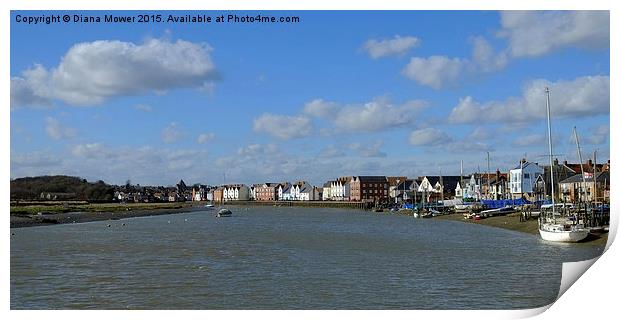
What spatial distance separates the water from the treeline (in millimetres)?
10798

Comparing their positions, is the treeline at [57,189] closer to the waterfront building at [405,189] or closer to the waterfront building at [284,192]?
the waterfront building at [405,189]

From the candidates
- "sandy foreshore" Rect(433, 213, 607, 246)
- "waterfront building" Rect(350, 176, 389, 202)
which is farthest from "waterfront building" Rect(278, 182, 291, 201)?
"sandy foreshore" Rect(433, 213, 607, 246)

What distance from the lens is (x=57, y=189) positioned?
3741 cm

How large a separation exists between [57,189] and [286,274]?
2747cm

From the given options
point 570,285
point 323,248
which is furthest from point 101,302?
point 323,248

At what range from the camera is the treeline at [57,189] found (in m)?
32.0

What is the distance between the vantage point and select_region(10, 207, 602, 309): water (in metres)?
11.1

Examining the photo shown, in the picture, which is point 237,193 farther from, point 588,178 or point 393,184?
point 588,178

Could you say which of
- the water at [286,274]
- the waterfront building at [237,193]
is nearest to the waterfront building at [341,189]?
the waterfront building at [237,193]

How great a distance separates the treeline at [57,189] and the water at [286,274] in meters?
10.8

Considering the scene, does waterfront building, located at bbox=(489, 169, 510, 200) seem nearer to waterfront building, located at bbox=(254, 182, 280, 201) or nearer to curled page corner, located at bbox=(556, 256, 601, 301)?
curled page corner, located at bbox=(556, 256, 601, 301)

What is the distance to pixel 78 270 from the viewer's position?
14617mm

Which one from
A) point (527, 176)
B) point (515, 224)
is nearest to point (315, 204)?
point (527, 176)

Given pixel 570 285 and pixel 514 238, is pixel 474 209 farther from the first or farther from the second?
pixel 570 285
